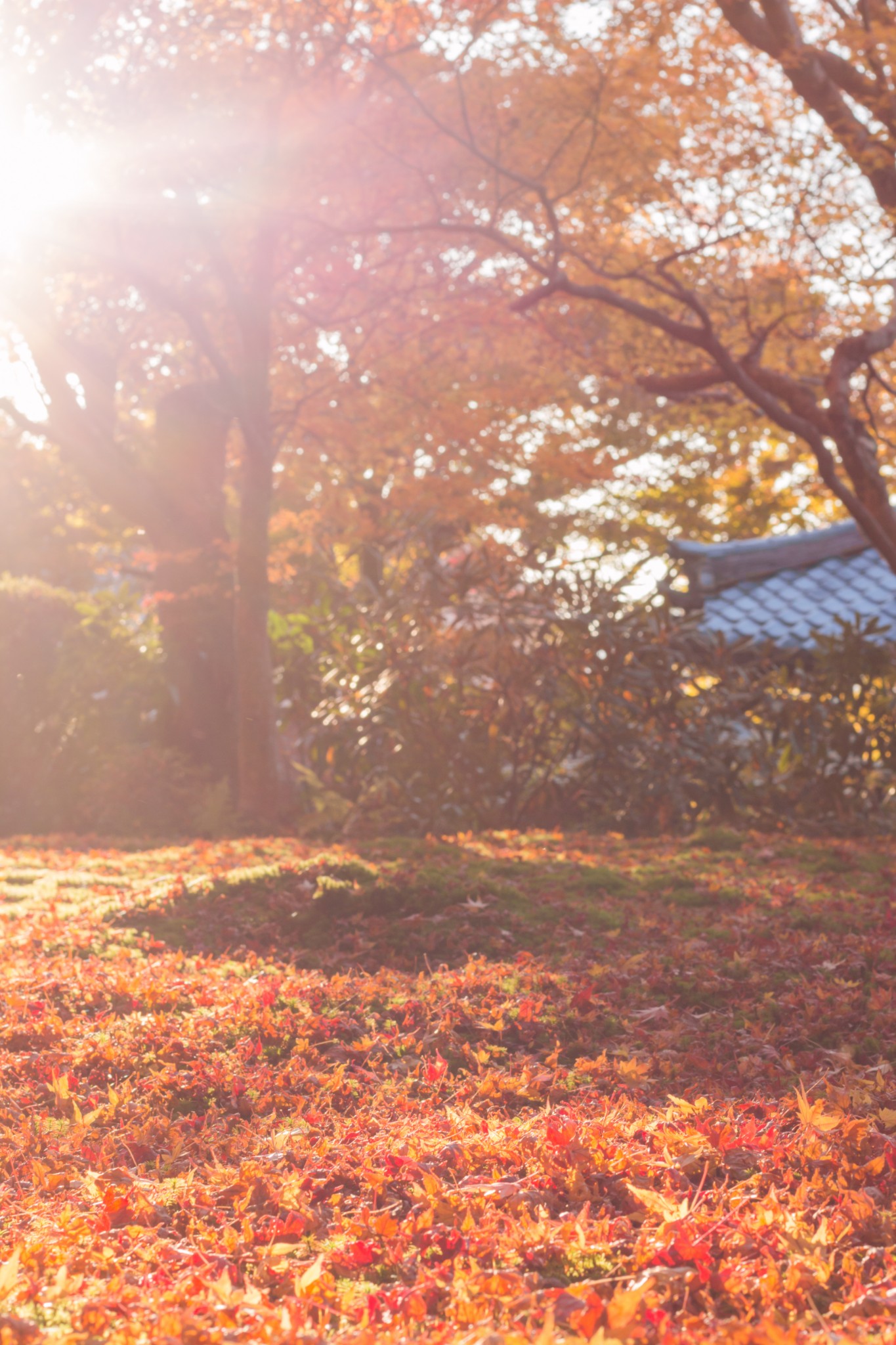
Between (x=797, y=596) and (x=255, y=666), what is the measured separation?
5.58 metres

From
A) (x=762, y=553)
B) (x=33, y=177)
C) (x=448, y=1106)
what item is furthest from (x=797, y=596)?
(x=448, y=1106)

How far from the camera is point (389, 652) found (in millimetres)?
9516

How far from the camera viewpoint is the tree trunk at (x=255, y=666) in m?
10.0

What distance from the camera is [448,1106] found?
3.45 m

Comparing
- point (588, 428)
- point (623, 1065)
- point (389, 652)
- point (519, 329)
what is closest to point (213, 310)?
point (519, 329)

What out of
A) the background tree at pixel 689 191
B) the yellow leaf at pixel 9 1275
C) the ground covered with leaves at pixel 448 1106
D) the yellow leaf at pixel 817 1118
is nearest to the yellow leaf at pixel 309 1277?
the ground covered with leaves at pixel 448 1106

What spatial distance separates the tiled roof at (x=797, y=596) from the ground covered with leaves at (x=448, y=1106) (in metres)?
4.87

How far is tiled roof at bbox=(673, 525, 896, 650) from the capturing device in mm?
11055

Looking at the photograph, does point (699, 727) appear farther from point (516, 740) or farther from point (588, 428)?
point (588, 428)

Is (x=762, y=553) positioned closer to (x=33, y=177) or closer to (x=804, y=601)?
(x=804, y=601)

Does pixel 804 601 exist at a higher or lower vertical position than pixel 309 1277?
higher

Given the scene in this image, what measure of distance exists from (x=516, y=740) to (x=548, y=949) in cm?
403

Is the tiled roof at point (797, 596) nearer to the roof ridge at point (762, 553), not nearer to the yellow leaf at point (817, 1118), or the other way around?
the roof ridge at point (762, 553)

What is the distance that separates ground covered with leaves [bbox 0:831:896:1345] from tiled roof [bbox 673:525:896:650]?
4872 mm
